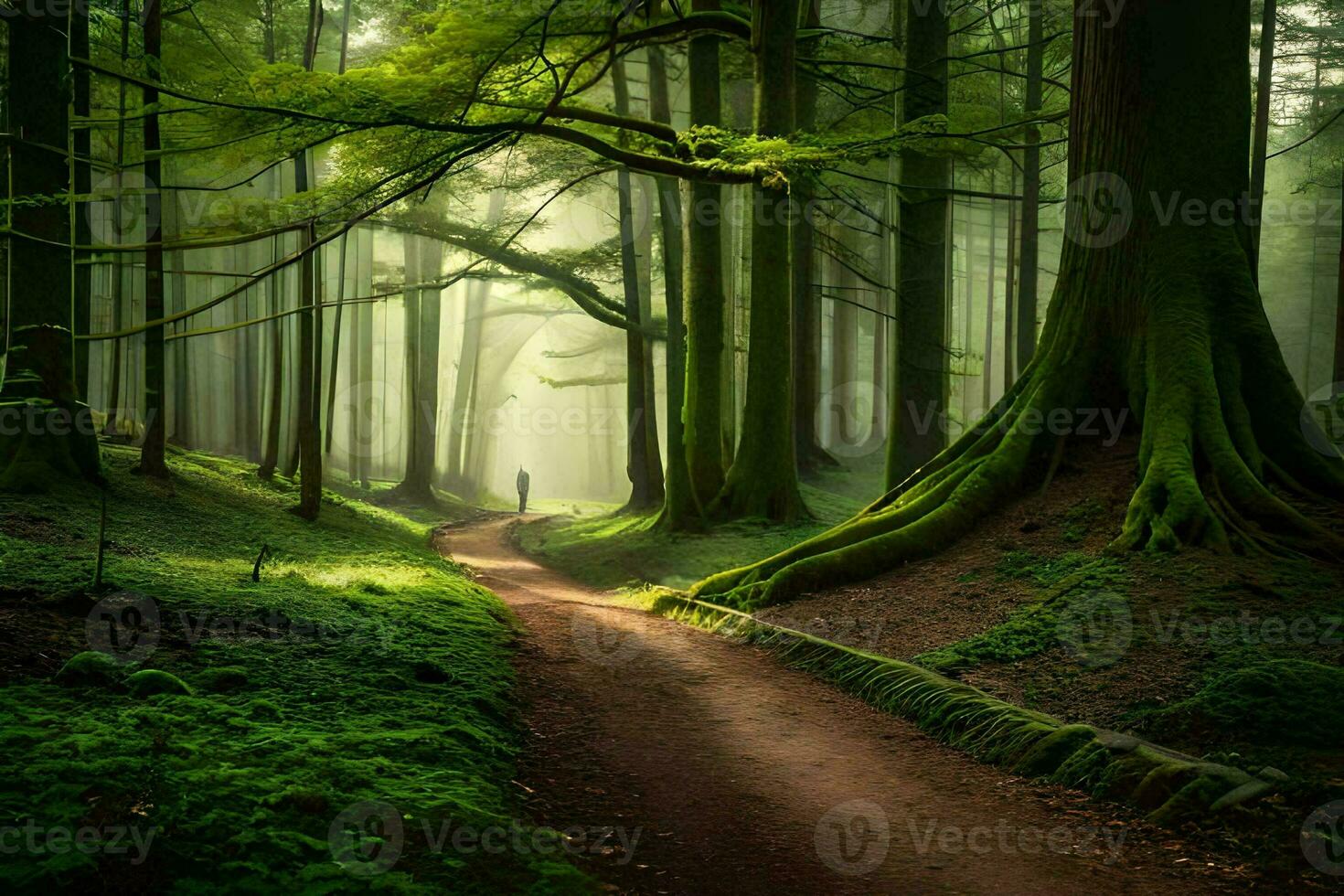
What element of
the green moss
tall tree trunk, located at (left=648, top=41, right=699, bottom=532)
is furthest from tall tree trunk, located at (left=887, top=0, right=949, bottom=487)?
the green moss

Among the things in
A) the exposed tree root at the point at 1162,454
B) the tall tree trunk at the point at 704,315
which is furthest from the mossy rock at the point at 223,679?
the tall tree trunk at the point at 704,315

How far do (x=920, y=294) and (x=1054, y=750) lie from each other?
30.9 ft

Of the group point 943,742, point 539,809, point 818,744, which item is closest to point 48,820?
point 539,809

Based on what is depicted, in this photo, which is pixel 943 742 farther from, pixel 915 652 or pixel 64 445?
pixel 64 445

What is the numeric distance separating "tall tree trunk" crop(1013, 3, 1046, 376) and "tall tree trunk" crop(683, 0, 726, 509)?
5.81 metres

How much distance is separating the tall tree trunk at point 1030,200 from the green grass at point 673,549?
229 inches

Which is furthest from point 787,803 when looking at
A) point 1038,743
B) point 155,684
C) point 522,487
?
point 522,487

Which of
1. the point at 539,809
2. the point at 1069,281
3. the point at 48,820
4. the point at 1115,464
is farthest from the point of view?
the point at 1069,281

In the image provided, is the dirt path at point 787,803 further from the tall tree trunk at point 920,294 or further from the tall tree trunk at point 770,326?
the tall tree trunk at point 920,294

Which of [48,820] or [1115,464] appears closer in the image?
[48,820]

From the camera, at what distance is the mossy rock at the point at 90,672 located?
4.08 meters

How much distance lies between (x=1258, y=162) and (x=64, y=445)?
58.1ft

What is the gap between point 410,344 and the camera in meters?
27.3

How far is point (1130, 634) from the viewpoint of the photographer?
5438mm
